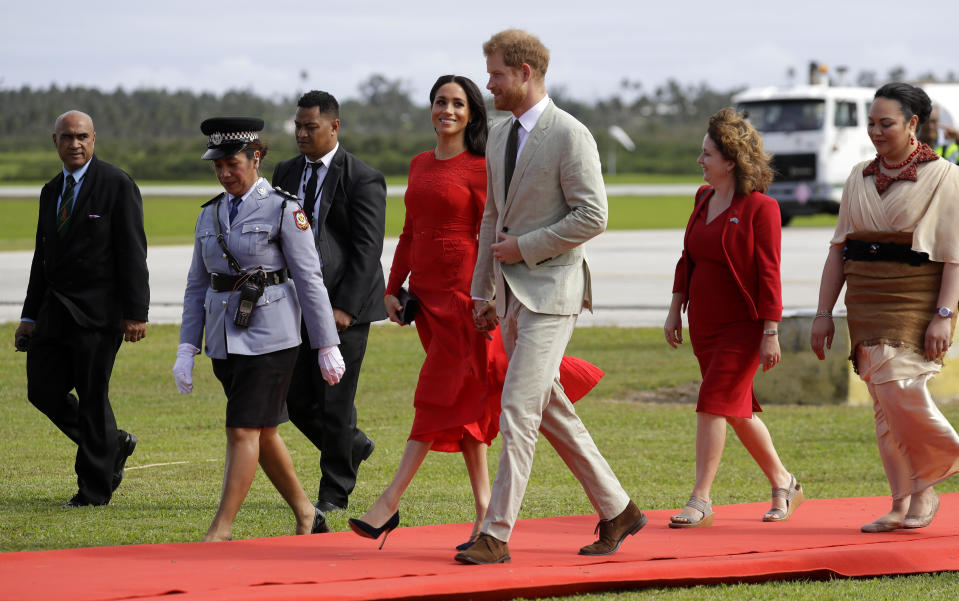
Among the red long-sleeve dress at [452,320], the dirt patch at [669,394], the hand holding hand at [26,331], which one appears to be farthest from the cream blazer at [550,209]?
the dirt patch at [669,394]

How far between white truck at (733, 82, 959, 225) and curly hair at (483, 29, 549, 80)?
28.6m

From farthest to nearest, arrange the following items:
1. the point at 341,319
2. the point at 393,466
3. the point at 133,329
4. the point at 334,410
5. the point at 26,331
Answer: the point at 393,466
the point at 26,331
the point at 133,329
the point at 334,410
the point at 341,319

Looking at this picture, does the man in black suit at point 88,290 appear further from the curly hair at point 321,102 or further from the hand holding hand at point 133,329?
the curly hair at point 321,102

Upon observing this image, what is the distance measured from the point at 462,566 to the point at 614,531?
0.66m

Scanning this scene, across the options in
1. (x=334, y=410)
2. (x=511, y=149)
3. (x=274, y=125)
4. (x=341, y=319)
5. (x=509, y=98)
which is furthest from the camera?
(x=274, y=125)

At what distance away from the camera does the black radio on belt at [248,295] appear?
5863 millimetres

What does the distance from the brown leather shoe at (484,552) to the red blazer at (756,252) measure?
1.66 meters

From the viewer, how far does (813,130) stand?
33.9 meters

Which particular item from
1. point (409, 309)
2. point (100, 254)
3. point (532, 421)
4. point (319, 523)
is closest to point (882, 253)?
point (532, 421)

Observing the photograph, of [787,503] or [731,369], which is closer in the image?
[731,369]

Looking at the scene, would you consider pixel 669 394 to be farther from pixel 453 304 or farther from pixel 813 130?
pixel 813 130

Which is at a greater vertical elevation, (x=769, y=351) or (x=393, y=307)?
(x=393, y=307)

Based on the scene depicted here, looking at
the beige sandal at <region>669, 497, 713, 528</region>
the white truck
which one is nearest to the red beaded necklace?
the beige sandal at <region>669, 497, 713, 528</region>

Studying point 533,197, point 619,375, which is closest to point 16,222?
point 619,375
